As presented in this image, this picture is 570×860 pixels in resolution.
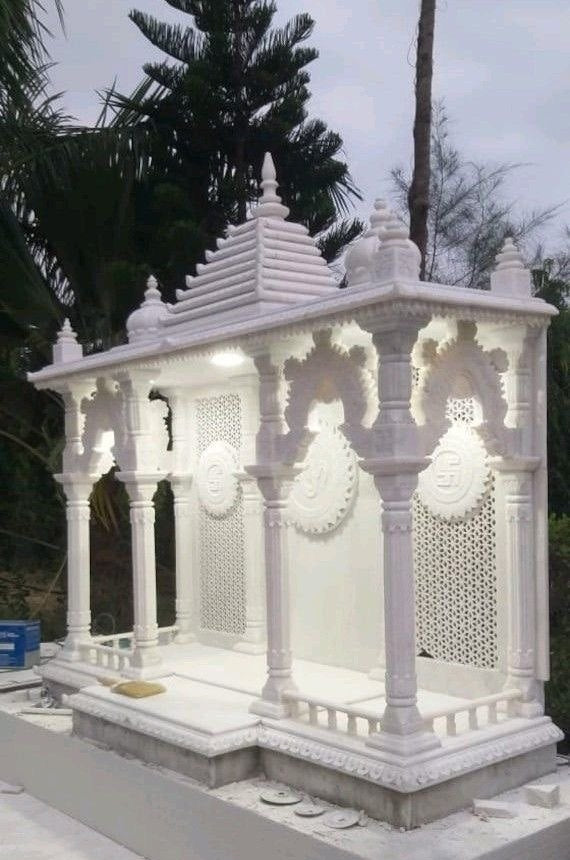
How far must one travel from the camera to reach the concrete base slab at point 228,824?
13.8ft

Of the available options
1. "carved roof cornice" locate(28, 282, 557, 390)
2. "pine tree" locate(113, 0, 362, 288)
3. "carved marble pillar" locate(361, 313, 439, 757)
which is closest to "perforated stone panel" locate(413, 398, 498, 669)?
"carved roof cornice" locate(28, 282, 557, 390)

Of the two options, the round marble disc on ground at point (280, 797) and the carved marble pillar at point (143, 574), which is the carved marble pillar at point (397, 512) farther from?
the carved marble pillar at point (143, 574)

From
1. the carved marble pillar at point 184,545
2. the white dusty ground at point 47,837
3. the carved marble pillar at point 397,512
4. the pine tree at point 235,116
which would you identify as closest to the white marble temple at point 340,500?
the carved marble pillar at point 397,512

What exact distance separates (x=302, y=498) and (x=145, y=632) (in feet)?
4.29

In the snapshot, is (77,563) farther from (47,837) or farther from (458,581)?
(458,581)

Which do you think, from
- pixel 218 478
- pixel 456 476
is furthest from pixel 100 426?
pixel 456 476

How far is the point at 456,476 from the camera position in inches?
215

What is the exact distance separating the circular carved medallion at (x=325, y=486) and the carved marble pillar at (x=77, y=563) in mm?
1579

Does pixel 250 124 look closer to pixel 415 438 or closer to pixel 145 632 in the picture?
pixel 145 632

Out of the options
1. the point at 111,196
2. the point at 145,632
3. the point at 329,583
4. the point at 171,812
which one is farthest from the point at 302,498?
the point at 111,196

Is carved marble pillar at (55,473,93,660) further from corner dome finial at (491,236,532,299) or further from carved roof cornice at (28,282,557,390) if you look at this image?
corner dome finial at (491,236,532,299)

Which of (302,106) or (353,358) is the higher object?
(302,106)

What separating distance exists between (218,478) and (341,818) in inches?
128

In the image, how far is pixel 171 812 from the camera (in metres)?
4.82
